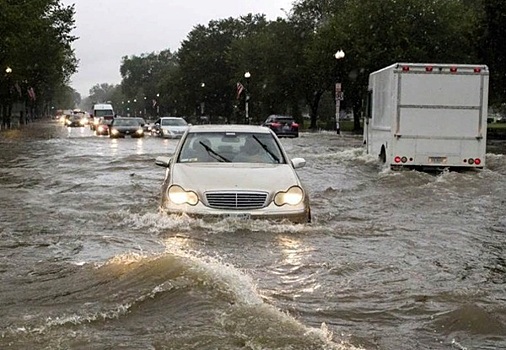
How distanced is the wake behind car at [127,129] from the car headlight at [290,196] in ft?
115

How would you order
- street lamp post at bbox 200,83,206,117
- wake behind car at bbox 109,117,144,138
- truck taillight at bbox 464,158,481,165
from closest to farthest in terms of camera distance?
truck taillight at bbox 464,158,481,165 < wake behind car at bbox 109,117,144,138 < street lamp post at bbox 200,83,206,117

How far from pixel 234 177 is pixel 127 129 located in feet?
116

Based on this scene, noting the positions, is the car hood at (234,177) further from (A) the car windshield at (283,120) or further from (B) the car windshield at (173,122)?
(A) the car windshield at (283,120)

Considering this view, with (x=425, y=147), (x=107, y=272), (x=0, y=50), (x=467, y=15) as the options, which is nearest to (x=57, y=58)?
(x=0, y=50)

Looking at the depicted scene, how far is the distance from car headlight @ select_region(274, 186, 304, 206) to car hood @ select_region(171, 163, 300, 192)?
76mm

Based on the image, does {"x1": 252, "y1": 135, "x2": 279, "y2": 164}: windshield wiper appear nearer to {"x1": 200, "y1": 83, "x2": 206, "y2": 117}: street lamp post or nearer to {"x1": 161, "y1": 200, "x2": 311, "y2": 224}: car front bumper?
{"x1": 161, "y1": 200, "x2": 311, "y2": 224}: car front bumper

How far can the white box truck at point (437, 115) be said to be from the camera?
18859 mm

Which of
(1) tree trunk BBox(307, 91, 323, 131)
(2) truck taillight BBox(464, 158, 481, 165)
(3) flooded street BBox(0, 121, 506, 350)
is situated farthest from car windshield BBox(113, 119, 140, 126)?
(3) flooded street BBox(0, 121, 506, 350)

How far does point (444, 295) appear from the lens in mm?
7098

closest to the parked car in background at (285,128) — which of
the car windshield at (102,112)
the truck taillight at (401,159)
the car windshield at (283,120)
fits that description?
the car windshield at (283,120)

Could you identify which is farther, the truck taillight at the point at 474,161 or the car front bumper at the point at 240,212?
the truck taillight at the point at 474,161

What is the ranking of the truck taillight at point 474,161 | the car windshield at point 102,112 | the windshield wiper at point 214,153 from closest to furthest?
the windshield wiper at point 214,153, the truck taillight at point 474,161, the car windshield at point 102,112

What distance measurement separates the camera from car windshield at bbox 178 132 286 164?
36.4ft

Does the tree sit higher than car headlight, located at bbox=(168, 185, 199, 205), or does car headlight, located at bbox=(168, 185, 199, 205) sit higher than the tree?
the tree
